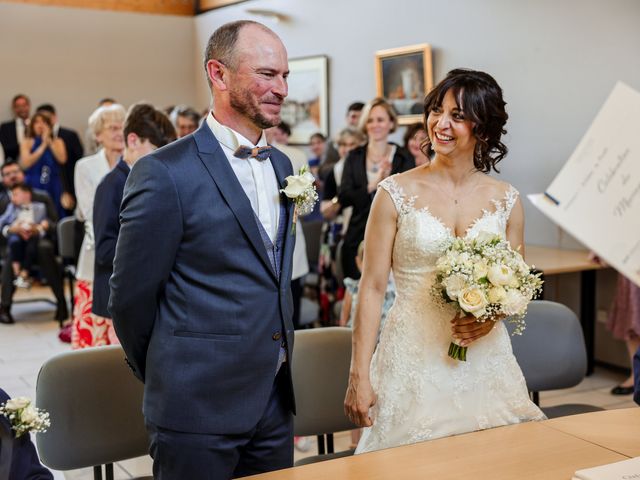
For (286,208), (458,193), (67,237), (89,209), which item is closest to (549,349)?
(458,193)

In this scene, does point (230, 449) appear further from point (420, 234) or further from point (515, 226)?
point (515, 226)

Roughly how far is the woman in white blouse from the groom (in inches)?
70.3

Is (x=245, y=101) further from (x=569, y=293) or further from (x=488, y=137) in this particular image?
(x=569, y=293)

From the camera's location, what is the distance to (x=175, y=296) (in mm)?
2127

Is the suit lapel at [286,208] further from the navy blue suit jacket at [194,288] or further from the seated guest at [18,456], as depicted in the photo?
the seated guest at [18,456]

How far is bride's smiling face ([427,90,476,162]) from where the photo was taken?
2.62m

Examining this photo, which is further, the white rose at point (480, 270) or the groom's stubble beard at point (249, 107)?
the white rose at point (480, 270)

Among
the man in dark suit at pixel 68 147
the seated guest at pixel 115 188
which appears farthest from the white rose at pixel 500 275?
the man in dark suit at pixel 68 147

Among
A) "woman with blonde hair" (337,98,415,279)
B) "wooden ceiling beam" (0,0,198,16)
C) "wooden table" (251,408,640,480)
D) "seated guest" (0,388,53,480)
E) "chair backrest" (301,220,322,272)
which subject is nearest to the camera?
"seated guest" (0,388,53,480)

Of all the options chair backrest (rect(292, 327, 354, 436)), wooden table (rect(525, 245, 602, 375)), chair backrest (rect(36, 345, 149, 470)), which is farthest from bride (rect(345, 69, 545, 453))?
wooden table (rect(525, 245, 602, 375))

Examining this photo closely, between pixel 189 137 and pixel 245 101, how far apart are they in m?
0.20

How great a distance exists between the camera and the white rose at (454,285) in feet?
8.17

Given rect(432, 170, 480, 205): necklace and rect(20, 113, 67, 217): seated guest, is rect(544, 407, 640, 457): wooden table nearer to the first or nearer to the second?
rect(432, 170, 480, 205): necklace

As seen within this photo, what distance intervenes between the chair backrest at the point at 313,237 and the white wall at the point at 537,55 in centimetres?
171
